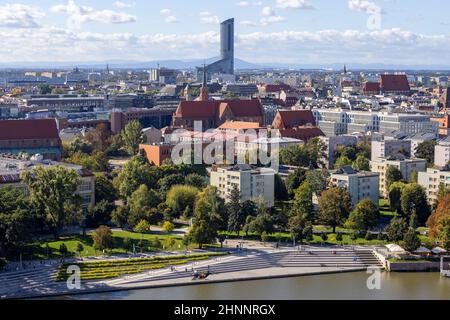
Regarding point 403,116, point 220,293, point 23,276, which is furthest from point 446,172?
point 403,116

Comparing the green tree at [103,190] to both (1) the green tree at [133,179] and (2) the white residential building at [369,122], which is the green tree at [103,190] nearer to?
(1) the green tree at [133,179]

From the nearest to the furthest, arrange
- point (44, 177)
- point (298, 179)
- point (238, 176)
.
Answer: point (44, 177)
point (238, 176)
point (298, 179)

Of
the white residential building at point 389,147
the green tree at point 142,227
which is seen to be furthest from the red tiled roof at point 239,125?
the green tree at point 142,227

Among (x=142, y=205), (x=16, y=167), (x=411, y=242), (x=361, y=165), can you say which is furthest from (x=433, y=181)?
(x=16, y=167)

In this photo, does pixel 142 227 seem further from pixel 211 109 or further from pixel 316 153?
pixel 211 109

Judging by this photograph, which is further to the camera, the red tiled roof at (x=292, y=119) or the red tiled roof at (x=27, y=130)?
the red tiled roof at (x=292, y=119)

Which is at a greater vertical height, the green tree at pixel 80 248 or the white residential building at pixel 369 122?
the white residential building at pixel 369 122

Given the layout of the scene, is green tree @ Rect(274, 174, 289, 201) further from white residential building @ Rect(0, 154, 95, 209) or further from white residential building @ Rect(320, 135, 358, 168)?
white residential building @ Rect(320, 135, 358, 168)

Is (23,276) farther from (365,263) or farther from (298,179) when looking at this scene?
(298,179)
